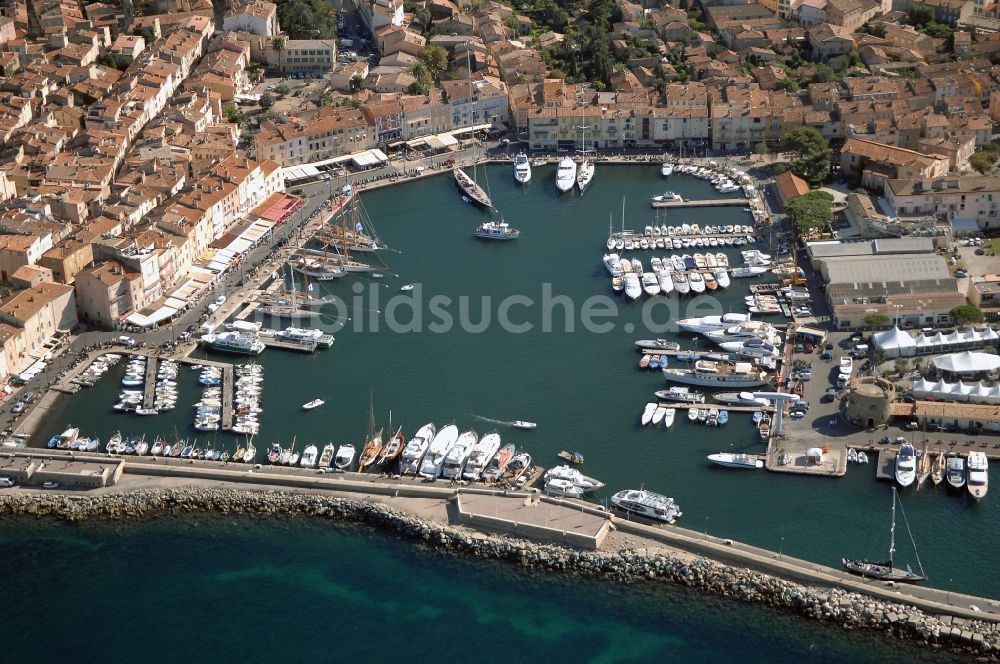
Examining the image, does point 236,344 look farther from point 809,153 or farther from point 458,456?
point 809,153

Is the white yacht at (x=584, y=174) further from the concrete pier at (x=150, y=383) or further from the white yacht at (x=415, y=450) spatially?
the concrete pier at (x=150, y=383)

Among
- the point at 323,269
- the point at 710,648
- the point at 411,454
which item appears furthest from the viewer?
the point at 323,269

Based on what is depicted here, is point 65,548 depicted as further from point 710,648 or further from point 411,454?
point 710,648

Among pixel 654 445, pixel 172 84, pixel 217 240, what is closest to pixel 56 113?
pixel 172 84

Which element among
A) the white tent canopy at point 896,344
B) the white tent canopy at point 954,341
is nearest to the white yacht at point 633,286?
the white tent canopy at point 896,344

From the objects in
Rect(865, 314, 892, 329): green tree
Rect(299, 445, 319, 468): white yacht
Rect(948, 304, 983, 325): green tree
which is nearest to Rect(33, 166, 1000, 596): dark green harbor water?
Rect(299, 445, 319, 468): white yacht

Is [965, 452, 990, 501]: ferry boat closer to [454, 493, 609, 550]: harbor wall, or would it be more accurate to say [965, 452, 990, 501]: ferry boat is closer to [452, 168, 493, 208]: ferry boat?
[454, 493, 609, 550]: harbor wall
